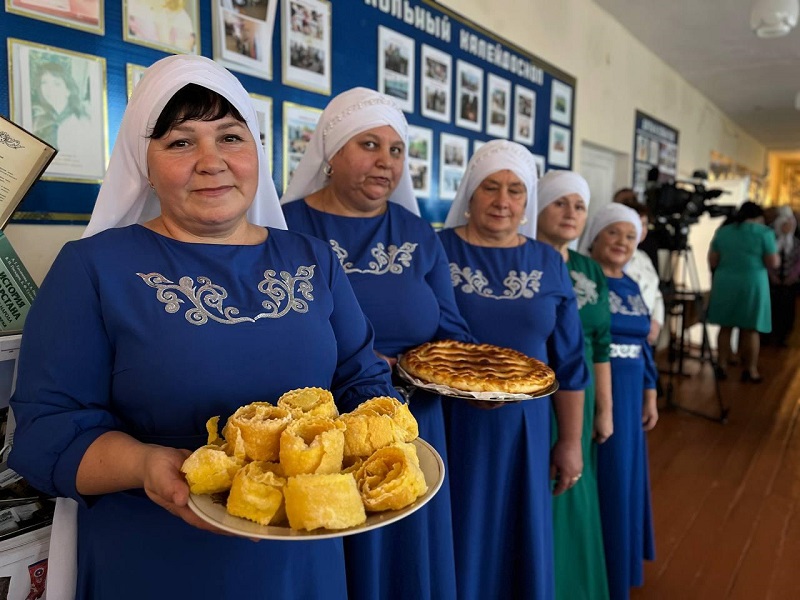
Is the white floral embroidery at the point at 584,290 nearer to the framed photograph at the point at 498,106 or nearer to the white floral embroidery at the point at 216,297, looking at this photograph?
the white floral embroidery at the point at 216,297

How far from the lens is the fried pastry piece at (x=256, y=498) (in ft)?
2.46

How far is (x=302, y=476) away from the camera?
2.48 ft

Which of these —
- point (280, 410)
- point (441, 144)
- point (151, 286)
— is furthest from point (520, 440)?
point (441, 144)

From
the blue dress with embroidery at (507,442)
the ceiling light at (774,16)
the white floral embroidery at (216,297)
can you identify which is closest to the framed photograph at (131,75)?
the white floral embroidery at (216,297)

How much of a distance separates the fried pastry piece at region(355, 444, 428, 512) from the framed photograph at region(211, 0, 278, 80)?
1.60 meters

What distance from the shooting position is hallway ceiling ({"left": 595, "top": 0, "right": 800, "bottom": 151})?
4.77 m

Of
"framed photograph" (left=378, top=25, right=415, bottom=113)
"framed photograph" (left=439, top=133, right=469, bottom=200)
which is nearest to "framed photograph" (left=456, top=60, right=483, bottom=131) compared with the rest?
"framed photograph" (left=439, top=133, right=469, bottom=200)

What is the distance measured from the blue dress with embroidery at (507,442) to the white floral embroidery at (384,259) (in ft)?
0.91

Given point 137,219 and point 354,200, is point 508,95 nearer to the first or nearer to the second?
point 354,200

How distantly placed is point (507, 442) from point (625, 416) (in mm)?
855

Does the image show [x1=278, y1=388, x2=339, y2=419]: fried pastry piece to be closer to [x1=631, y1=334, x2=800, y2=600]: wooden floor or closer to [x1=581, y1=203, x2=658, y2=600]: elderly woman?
[x1=581, y1=203, x2=658, y2=600]: elderly woman

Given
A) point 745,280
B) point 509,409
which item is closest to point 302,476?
point 509,409

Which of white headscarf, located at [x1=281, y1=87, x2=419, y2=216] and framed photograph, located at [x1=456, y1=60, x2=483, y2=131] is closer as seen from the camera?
white headscarf, located at [x1=281, y1=87, x2=419, y2=216]

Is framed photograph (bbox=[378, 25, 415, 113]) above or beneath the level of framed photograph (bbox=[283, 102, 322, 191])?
above
